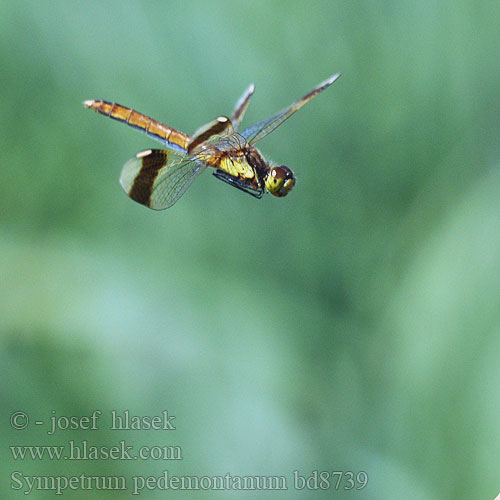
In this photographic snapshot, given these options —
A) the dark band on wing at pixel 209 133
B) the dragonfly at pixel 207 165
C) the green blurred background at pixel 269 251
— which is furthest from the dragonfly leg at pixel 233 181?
the green blurred background at pixel 269 251

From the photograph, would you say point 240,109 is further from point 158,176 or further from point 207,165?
point 158,176

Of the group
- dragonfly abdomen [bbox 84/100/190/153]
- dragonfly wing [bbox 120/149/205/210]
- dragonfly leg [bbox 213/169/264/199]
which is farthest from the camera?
dragonfly abdomen [bbox 84/100/190/153]

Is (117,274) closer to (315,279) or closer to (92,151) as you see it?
(92,151)

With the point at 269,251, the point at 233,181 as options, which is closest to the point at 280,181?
the point at 233,181

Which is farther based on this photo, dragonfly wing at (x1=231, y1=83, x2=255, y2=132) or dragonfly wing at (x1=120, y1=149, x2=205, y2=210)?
dragonfly wing at (x1=231, y1=83, x2=255, y2=132)

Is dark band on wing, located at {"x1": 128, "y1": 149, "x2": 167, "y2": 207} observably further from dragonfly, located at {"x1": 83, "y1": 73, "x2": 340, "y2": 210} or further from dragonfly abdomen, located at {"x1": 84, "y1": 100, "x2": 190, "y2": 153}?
dragonfly abdomen, located at {"x1": 84, "y1": 100, "x2": 190, "y2": 153}

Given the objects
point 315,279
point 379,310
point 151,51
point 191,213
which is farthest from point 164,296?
point 151,51

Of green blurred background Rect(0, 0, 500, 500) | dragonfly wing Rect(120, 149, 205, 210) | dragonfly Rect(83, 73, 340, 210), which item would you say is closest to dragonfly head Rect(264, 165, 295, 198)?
dragonfly Rect(83, 73, 340, 210)
